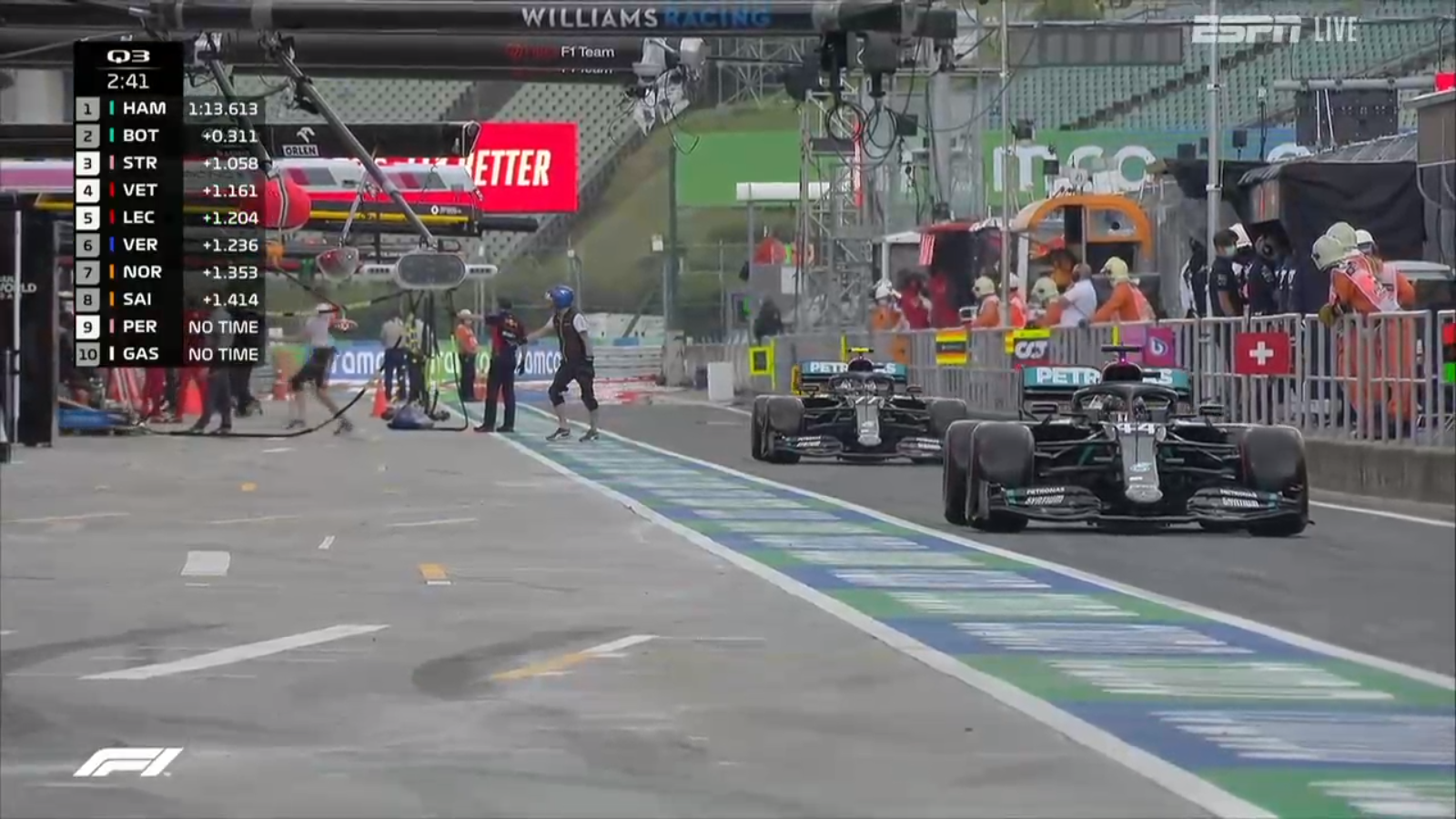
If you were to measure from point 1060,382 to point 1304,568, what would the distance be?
185 centimetres

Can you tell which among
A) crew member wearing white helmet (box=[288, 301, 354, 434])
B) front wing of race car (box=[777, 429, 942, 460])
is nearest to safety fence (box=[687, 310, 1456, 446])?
front wing of race car (box=[777, 429, 942, 460])

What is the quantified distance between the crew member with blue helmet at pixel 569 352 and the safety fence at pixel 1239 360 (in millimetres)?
1071

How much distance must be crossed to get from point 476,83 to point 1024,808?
4.20 metres

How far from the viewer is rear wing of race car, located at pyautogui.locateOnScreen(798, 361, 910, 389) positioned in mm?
18047

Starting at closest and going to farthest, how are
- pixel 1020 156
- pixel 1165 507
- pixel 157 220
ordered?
pixel 157 220
pixel 1165 507
pixel 1020 156

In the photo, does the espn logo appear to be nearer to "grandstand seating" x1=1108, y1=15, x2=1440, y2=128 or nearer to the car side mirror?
"grandstand seating" x1=1108, y1=15, x2=1440, y2=128

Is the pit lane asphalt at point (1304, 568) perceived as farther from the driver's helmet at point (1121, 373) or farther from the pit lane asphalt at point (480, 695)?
the pit lane asphalt at point (480, 695)

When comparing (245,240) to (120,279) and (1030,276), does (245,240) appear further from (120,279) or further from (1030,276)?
(1030,276)

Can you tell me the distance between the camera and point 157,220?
1030 centimetres

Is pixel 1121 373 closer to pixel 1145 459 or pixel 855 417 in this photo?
pixel 1145 459

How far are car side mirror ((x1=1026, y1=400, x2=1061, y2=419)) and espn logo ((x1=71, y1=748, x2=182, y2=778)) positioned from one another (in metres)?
7.37

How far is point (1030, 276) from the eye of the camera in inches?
1184

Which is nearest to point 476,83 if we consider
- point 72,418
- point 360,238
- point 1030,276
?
point 360,238

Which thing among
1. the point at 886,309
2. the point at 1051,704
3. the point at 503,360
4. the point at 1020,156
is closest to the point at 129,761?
the point at 1051,704
